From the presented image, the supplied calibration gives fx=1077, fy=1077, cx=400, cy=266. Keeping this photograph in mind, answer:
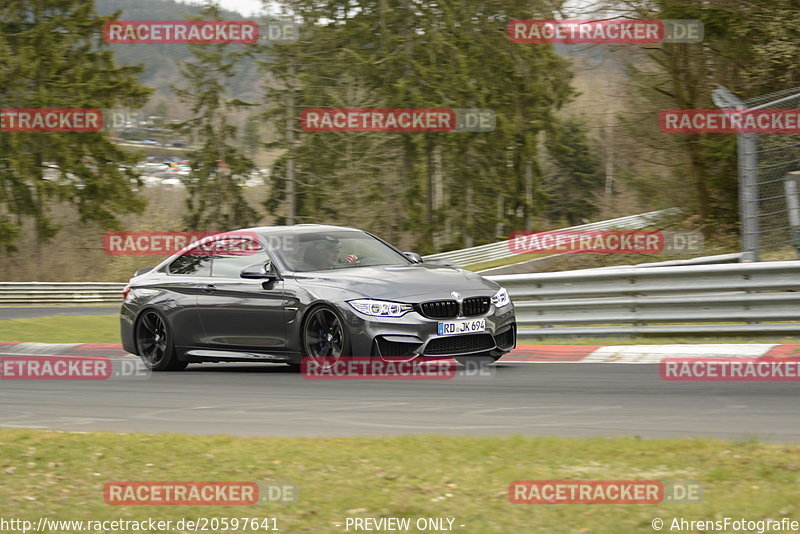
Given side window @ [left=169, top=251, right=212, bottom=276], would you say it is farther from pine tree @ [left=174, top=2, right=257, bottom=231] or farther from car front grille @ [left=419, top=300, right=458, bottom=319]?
pine tree @ [left=174, top=2, right=257, bottom=231]

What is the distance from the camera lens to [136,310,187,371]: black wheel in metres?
11.6

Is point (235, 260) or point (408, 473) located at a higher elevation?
point (235, 260)

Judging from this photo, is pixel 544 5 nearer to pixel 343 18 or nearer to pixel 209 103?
pixel 343 18

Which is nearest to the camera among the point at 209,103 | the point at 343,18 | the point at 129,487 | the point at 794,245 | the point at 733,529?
the point at 733,529

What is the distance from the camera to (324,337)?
9992mm

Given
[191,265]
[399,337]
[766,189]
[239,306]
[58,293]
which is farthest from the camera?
[58,293]

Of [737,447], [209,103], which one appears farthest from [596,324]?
[209,103]

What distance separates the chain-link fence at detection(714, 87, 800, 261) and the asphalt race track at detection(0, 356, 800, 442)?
3.23 meters

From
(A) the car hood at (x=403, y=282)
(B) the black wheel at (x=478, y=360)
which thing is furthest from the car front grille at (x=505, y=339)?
(A) the car hood at (x=403, y=282)

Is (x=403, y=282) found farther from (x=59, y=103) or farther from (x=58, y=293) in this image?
(x=59, y=103)

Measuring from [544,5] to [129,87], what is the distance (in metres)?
19.7

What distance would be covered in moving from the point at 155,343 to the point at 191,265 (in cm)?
99

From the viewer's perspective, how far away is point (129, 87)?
49438 millimetres

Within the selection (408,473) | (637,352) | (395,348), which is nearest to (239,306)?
(395,348)
